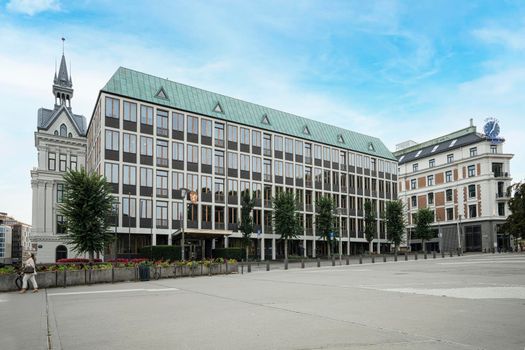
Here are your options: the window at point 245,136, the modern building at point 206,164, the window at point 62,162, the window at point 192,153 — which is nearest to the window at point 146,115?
the modern building at point 206,164

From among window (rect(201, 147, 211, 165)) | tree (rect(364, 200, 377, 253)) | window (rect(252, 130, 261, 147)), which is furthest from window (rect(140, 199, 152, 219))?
tree (rect(364, 200, 377, 253))

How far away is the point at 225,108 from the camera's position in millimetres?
61375

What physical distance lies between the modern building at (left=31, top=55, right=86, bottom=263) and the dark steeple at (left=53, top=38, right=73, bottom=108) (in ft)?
4.32

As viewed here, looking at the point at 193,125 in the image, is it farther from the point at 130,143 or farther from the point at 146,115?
the point at 130,143

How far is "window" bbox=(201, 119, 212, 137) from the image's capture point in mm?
57578

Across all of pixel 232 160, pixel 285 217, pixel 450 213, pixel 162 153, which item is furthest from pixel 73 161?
pixel 450 213

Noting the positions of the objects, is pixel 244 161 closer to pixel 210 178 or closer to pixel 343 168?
pixel 210 178

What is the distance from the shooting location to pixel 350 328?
29.6ft

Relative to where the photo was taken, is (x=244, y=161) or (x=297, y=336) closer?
(x=297, y=336)

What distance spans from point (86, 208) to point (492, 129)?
214 feet

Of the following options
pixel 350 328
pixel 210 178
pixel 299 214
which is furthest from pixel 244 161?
pixel 350 328

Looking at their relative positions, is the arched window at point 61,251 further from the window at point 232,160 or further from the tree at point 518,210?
the tree at point 518,210

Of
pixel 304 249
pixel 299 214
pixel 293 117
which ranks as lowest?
pixel 304 249

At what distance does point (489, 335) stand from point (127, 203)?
4550 centimetres
